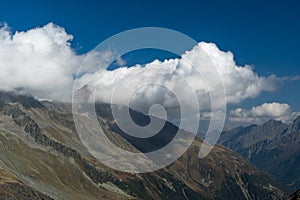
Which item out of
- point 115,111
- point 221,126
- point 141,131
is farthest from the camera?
point 141,131

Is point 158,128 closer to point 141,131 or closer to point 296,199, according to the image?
point 141,131

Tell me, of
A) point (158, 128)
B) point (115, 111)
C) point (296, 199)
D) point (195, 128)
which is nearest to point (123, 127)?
point (115, 111)

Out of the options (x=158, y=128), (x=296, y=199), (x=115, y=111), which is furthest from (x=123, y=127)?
(x=296, y=199)

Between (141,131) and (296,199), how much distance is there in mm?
16689

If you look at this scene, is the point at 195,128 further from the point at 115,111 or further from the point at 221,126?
the point at 115,111

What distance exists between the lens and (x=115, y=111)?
34812mm

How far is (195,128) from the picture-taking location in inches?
1185

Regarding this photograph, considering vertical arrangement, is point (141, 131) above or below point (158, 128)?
above

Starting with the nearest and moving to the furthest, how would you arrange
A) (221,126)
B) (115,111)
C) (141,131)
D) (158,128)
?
1. (221,126)
2. (158,128)
3. (115,111)
4. (141,131)

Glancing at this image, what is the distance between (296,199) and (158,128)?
62.2 ft

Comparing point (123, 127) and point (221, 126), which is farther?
point (123, 127)

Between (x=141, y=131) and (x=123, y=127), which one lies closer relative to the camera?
(x=123, y=127)

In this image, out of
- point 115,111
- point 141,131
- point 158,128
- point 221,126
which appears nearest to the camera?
point 221,126

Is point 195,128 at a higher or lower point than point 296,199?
lower
